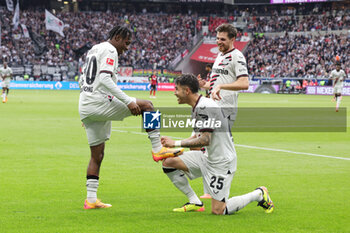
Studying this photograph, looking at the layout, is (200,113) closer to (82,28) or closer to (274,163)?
(274,163)

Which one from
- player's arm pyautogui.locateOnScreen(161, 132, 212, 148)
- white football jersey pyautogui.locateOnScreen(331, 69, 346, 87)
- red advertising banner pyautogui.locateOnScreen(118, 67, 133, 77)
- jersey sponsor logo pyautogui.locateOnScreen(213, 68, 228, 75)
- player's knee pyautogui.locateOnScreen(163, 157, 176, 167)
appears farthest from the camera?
red advertising banner pyautogui.locateOnScreen(118, 67, 133, 77)

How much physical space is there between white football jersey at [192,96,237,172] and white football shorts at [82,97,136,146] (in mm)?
924

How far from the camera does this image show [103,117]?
23.3 feet

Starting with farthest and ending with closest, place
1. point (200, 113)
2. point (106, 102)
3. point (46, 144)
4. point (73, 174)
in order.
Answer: point (46, 144), point (73, 174), point (106, 102), point (200, 113)

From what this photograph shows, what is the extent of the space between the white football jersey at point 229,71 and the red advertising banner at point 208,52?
61153mm

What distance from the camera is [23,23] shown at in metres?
69.6

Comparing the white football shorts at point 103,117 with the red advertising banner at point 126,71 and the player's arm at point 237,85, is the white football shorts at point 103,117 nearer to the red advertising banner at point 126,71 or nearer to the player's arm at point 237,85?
the player's arm at point 237,85

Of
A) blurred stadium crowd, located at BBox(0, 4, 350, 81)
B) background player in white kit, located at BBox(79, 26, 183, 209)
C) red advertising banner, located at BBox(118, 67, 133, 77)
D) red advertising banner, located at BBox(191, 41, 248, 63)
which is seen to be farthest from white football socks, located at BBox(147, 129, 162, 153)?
red advertising banner, located at BBox(191, 41, 248, 63)

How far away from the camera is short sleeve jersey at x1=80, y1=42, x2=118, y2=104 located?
690cm

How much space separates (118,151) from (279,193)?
5.69 m

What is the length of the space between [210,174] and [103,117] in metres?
1.59

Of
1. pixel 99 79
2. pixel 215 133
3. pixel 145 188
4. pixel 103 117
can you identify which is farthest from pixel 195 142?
pixel 145 188

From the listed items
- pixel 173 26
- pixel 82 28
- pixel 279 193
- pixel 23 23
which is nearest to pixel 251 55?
pixel 173 26

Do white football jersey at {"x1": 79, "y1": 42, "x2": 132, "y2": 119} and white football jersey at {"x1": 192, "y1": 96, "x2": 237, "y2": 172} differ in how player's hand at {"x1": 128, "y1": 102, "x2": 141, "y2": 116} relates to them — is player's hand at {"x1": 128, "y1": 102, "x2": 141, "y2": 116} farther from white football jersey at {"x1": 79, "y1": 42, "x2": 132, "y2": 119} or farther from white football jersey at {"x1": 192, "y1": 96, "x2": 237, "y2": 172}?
white football jersey at {"x1": 192, "y1": 96, "x2": 237, "y2": 172}
